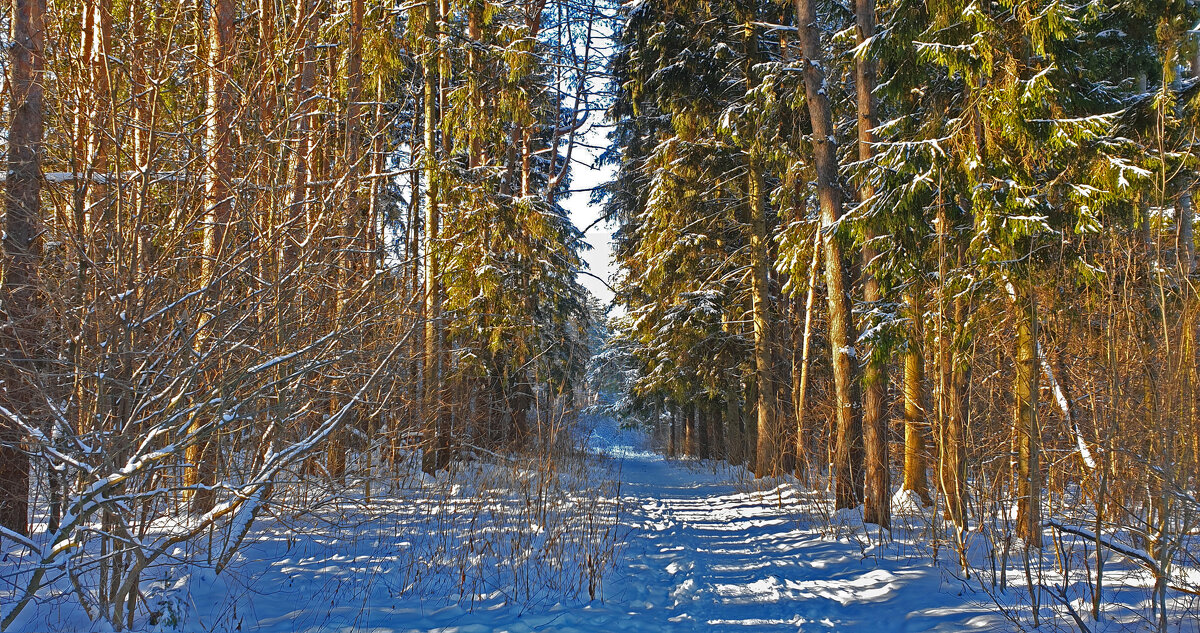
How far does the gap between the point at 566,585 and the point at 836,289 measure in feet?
18.3

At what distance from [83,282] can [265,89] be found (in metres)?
1.86

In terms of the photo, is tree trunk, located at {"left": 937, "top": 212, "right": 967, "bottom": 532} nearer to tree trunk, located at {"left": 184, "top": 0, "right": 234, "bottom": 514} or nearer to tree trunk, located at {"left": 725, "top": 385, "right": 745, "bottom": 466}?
tree trunk, located at {"left": 184, "top": 0, "right": 234, "bottom": 514}

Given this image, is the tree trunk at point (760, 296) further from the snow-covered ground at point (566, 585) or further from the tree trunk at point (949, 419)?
the tree trunk at point (949, 419)

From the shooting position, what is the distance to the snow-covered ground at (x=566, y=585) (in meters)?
4.86

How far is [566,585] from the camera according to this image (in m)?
6.07

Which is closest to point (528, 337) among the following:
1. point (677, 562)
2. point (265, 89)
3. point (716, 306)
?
point (716, 306)

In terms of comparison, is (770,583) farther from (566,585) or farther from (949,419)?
(949,419)

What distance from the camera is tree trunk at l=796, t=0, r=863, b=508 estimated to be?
9.16 m

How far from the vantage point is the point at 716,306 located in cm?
1573

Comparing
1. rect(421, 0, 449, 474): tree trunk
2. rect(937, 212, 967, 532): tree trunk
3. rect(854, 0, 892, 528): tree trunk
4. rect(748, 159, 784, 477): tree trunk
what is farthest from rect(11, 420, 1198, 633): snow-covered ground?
rect(748, 159, 784, 477): tree trunk

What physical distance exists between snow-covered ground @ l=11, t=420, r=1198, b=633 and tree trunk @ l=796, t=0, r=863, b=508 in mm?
1121

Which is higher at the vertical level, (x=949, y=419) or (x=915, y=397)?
(x=915, y=397)

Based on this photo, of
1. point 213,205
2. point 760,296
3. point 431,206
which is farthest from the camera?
point 760,296

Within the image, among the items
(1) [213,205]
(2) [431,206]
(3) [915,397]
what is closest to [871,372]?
(3) [915,397]
